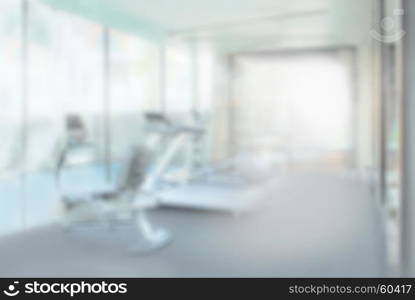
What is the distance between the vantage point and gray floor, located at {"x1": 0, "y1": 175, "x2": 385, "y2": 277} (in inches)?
91.0

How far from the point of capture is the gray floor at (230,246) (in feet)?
7.59

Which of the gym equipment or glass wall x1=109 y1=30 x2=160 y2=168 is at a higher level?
glass wall x1=109 y1=30 x2=160 y2=168

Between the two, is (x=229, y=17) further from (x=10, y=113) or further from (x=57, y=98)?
(x=10, y=113)

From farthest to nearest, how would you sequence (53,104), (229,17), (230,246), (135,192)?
(229,17), (53,104), (135,192), (230,246)

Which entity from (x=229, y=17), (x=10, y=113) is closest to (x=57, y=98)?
(x=10, y=113)

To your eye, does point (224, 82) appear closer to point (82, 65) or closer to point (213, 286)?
point (82, 65)

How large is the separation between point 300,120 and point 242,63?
173 cm

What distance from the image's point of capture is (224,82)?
775 cm

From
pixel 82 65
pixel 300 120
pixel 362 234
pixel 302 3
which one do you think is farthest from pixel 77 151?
pixel 300 120

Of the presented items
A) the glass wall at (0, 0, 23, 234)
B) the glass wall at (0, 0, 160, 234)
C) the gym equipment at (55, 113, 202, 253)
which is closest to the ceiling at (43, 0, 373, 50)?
the glass wall at (0, 0, 160, 234)

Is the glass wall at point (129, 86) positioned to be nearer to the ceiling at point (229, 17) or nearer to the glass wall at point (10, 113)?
the ceiling at point (229, 17)

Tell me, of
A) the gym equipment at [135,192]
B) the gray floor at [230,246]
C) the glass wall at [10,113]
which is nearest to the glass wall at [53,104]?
the glass wall at [10,113]

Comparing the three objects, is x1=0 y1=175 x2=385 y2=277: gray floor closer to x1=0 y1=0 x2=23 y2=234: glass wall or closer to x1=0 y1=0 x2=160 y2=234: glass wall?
x1=0 y1=0 x2=23 y2=234: glass wall

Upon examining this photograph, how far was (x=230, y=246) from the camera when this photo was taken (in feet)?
9.67
